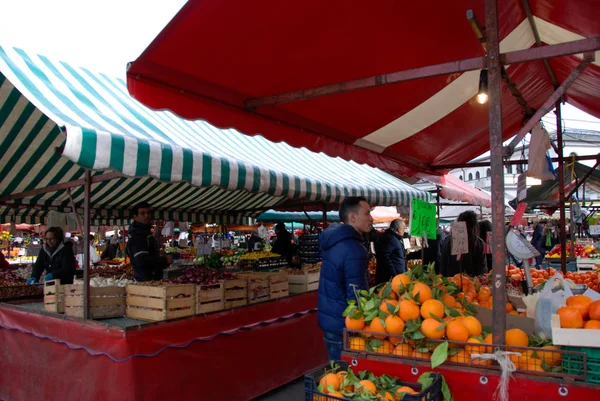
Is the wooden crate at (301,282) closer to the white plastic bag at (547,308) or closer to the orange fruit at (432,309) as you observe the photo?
the orange fruit at (432,309)

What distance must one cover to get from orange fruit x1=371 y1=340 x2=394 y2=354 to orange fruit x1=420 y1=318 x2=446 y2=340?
0.76ft

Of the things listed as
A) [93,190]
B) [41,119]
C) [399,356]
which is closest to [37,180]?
[93,190]

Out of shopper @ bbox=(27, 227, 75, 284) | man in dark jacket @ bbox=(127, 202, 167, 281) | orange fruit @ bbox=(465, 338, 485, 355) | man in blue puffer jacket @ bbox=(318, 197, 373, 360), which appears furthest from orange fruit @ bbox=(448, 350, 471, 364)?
shopper @ bbox=(27, 227, 75, 284)

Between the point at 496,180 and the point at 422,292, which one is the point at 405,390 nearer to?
the point at 422,292

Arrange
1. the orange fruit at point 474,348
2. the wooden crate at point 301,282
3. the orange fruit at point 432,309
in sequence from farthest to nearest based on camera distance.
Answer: the wooden crate at point 301,282 → the orange fruit at point 432,309 → the orange fruit at point 474,348

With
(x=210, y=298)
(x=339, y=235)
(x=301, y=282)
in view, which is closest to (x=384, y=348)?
(x=339, y=235)

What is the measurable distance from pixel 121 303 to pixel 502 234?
3.62m

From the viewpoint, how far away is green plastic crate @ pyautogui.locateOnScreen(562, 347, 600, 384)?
200 centimetres

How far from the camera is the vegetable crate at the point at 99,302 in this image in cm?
424

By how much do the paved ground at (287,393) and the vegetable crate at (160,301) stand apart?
1473mm

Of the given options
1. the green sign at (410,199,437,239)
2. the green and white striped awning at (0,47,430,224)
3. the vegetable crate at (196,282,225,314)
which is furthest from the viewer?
the vegetable crate at (196,282,225,314)

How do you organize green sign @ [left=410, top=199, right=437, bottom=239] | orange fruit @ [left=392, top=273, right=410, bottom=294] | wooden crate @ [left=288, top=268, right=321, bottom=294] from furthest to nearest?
wooden crate @ [left=288, top=268, right=321, bottom=294] → green sign @ [left=410, top=199, right=437, bottom=239] → orange fruit @ [left=392, top=273, right=410, bottom=294]

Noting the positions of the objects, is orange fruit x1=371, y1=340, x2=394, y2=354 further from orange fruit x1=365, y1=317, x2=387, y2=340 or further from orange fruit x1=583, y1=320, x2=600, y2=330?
orange fruit x1=583, y1=320, x2=600, y2=330

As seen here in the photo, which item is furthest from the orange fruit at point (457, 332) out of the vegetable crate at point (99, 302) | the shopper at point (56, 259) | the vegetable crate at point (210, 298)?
the shopper at point (56, 259)
